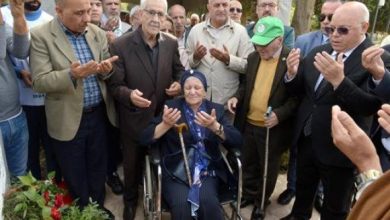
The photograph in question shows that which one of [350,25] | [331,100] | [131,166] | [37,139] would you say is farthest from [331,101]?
[37,139]

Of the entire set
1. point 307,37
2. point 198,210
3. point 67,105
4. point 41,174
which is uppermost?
point 307,37

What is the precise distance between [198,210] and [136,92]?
1.07m

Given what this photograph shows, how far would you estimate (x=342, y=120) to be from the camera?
1528 millimetres

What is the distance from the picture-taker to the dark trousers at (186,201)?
106 inches

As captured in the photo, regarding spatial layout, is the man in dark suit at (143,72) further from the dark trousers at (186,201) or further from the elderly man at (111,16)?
the elderly man at (111,16)

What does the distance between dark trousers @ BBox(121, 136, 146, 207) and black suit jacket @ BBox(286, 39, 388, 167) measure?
1.44 m

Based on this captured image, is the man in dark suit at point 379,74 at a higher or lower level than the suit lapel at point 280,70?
higher

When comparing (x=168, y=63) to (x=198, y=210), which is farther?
(x=168, y=63)

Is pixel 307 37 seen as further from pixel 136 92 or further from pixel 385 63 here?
pixel 136 92

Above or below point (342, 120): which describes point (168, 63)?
below

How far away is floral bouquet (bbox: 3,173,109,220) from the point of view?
222cm

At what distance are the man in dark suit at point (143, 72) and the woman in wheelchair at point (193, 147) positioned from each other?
0.19 m

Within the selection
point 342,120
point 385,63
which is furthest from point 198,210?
point 385,63

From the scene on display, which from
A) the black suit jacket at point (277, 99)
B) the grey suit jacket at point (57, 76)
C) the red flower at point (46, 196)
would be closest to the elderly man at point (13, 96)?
the grey suit jacket at point (57, 76)
